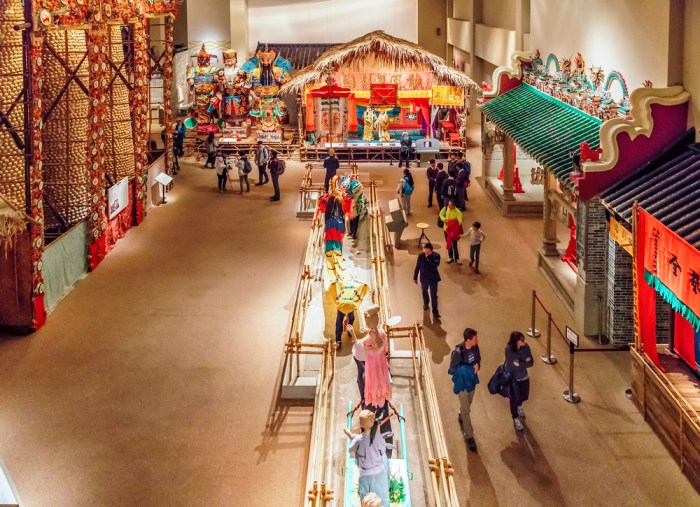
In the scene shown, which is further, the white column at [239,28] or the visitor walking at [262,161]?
the white column at [239,28]

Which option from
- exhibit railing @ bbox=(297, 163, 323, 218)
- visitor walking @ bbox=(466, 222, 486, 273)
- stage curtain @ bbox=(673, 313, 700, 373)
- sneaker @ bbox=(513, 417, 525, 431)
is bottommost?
sneaker @ bbox=(513, 417, 525, 431)

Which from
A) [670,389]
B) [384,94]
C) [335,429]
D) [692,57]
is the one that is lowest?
[335,429]

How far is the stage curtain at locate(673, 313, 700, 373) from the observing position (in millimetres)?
11164

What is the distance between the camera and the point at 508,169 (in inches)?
888

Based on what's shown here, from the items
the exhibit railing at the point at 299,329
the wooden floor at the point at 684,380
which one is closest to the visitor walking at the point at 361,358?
Answer: the exhibit railing at the point at 299,329

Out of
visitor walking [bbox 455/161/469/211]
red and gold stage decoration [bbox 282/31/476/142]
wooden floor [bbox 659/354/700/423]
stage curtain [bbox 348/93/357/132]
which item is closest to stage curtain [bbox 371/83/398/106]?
red and gold stage decoration [bbox 282/31/476/142]

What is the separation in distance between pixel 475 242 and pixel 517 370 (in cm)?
666

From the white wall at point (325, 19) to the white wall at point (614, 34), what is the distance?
21.0 metres

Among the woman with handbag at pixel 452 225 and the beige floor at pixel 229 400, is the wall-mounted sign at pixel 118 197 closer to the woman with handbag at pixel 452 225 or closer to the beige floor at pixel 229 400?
the beige floor at pixel 229 400

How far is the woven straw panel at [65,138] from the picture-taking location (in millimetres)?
19547

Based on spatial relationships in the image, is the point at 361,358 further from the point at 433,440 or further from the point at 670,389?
the point at 670,389

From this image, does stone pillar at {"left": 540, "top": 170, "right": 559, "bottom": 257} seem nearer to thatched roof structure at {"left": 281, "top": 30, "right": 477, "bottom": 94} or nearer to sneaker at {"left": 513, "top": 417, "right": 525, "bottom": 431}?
sneaker at {"left": 513, "top": 417, "right": 525, "bottom": 431}

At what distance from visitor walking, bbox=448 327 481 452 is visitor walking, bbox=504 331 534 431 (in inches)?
18.5

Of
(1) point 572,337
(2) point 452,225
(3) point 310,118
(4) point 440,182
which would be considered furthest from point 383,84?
(1) point 572,337
